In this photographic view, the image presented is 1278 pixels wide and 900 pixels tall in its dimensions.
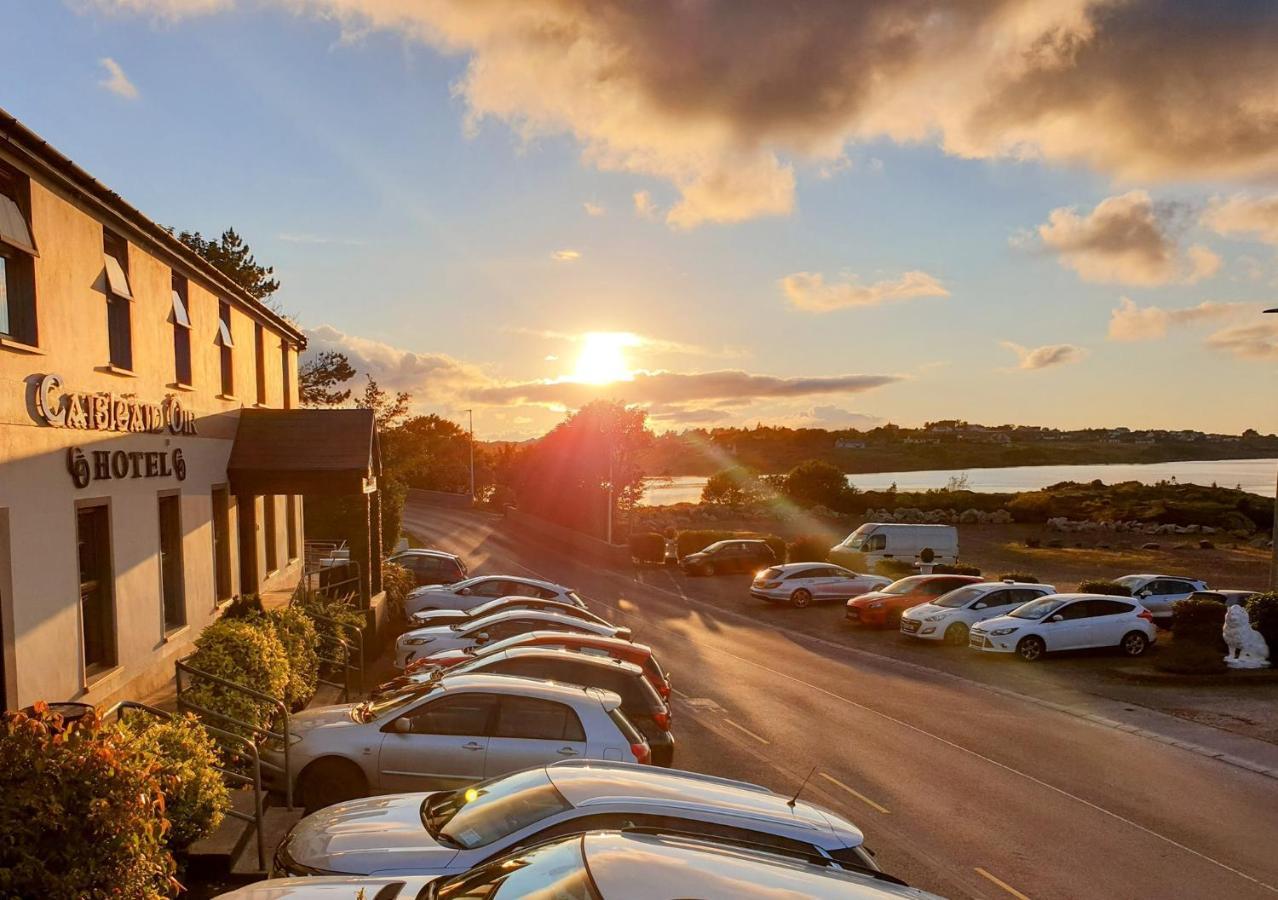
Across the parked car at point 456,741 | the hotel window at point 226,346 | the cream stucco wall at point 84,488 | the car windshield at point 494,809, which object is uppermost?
the hotel window at point 226,346

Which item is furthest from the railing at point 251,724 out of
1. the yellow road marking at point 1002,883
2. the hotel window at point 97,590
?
the yellow road marking at point 1002,883

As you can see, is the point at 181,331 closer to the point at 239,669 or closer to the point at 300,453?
the point at 300,453

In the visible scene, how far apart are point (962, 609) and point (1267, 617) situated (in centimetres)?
696

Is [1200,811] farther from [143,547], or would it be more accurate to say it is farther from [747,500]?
[747,500]

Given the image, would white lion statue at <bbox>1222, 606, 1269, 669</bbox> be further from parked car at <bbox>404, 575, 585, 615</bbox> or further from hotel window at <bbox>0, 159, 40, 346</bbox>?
hotel window at <bbox>0, 159, 40, 346</bbox>

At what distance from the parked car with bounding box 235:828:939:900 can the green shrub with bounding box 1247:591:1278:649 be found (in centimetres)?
2076

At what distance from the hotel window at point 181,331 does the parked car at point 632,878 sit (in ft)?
39.3

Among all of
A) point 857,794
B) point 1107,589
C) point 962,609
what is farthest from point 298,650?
point 1107,589

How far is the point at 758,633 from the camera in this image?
26953 millimetres

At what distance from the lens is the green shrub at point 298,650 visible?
45.3ft

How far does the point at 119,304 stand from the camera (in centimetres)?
1281

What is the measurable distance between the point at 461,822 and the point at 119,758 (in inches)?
91.9

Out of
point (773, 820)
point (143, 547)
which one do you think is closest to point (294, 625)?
point (143, 547)

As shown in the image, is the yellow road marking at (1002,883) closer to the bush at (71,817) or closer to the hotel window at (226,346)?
the bush at (71,817)
